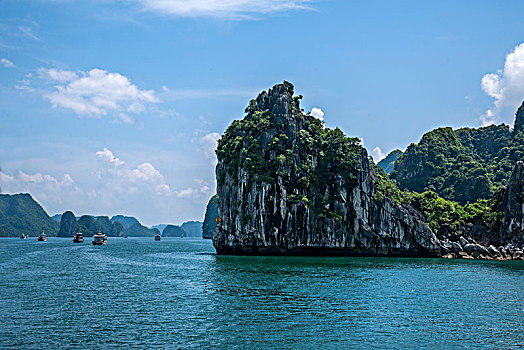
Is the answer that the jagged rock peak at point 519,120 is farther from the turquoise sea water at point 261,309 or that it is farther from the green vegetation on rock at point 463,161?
the turquoise sea water at point 261,309

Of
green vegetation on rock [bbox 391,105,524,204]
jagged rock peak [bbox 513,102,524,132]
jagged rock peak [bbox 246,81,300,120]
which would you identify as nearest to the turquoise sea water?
jagged rock peak [bbox 246,81,300,120]

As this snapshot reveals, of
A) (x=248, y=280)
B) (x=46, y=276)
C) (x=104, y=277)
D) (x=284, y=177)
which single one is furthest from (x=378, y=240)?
(x=46, y=276)

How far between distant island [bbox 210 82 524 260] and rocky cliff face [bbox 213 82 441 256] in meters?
0.20

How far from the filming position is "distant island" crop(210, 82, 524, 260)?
279 ft

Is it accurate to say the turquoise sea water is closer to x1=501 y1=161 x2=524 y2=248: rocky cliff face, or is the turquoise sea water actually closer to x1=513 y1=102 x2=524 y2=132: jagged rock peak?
x1=501 y1=161 x2=524 y2=248: rocky cliff face

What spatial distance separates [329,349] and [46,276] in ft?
144

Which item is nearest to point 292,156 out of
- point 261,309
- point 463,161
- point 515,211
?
point 515,211

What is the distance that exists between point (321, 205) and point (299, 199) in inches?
212

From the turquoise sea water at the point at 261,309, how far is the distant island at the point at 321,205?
76.8 ft

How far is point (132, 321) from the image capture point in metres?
32.2

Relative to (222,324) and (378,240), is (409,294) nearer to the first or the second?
(222,324)

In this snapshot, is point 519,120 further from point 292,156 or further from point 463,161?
point 292,156

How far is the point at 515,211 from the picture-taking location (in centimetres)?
8575

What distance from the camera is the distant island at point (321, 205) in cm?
8494
